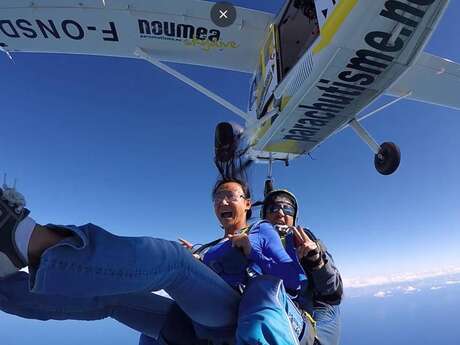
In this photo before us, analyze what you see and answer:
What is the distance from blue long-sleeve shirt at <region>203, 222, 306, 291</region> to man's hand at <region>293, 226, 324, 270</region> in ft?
0.26

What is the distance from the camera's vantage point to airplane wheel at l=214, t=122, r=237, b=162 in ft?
21.1

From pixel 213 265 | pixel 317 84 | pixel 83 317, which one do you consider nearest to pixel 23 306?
pixel 83 317

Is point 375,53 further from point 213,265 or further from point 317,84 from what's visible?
point 213,265

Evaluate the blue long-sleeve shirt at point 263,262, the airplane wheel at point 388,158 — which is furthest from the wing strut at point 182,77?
the blue long-sleeve shirt at point 263,262

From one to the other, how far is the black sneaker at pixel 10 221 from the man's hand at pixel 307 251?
51.7 inches

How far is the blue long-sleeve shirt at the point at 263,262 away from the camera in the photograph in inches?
66.8

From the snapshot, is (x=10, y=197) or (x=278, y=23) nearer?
(x=10, y=197)

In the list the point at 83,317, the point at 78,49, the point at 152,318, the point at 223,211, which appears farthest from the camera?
the point at 78,49

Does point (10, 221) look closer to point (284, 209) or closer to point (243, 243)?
point (243, 243)

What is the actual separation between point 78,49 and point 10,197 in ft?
19.0

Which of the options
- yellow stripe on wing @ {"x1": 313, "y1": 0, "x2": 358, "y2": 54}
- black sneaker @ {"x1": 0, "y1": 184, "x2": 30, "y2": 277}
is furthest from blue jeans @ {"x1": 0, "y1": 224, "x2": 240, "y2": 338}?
yellow stripe on wing @ {"x1": 313, "y1": 0, "x2": 358, "y2": 54}

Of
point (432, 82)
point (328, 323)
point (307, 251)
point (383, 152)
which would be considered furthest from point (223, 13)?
point (328, 323)

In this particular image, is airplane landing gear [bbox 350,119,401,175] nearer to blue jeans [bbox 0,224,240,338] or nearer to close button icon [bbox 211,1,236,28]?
close button icon [bbox 211,1,236,28]

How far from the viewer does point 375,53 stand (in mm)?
3158
